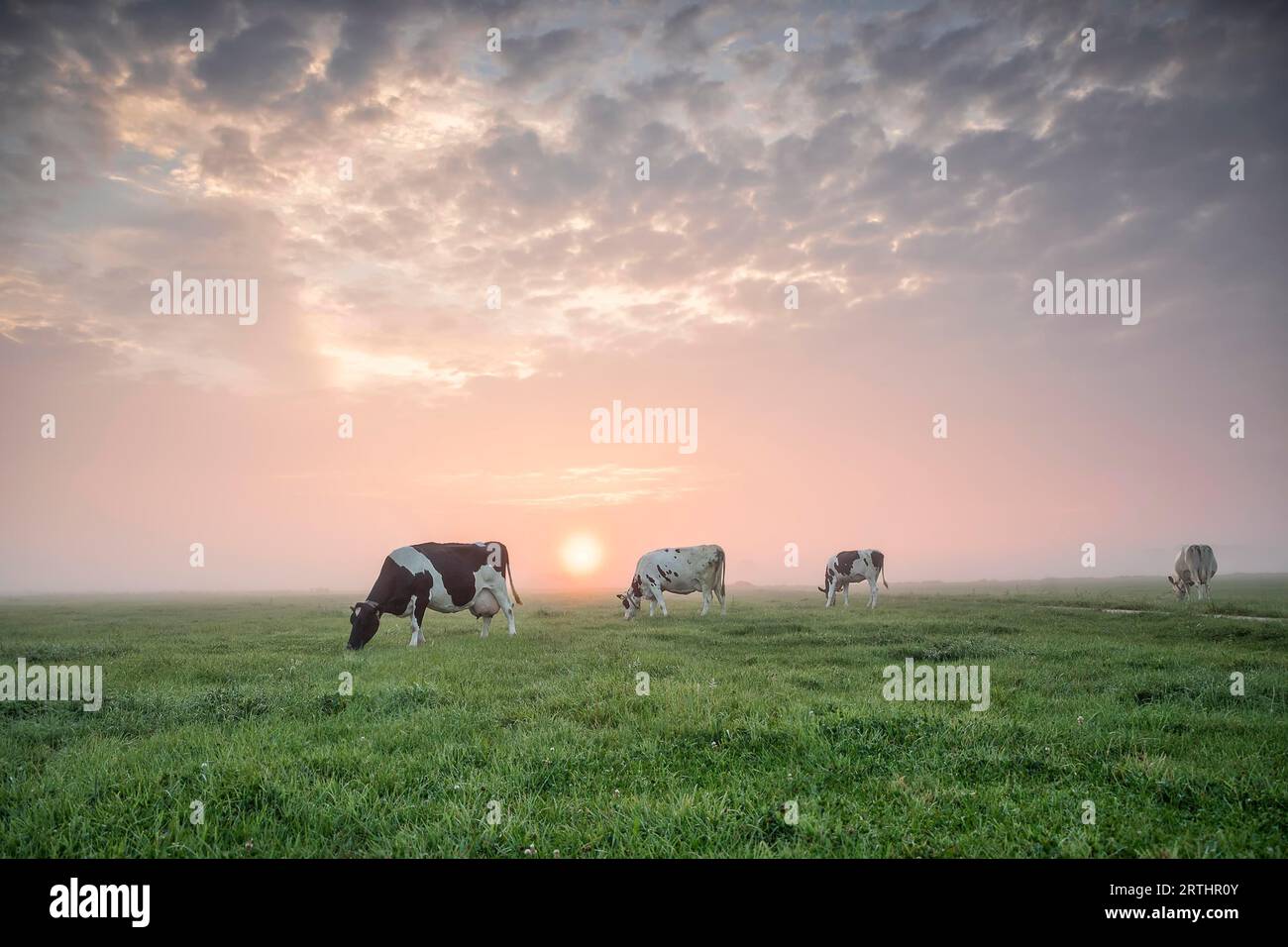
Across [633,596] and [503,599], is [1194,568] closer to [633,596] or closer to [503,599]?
[633,596]

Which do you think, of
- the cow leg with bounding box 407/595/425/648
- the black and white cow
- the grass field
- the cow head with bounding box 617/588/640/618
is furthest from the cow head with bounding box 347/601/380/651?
the cow head with bounding box 617/588/640/618

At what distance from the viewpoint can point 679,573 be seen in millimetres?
26484

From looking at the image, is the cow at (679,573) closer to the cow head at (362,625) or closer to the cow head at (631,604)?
the cow head at (631,604)

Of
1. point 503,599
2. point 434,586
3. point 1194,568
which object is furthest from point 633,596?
point 1194,568

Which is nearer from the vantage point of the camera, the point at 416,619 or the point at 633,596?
the point at 416,619

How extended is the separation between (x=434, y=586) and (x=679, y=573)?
1121 cm

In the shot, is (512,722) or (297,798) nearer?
(297,798)

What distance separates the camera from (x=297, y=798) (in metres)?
5.60

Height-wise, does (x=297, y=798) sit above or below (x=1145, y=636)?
above

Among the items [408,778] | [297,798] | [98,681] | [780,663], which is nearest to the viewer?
[297,798]

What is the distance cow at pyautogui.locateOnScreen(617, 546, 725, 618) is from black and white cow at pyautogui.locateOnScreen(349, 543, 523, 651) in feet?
23.9
